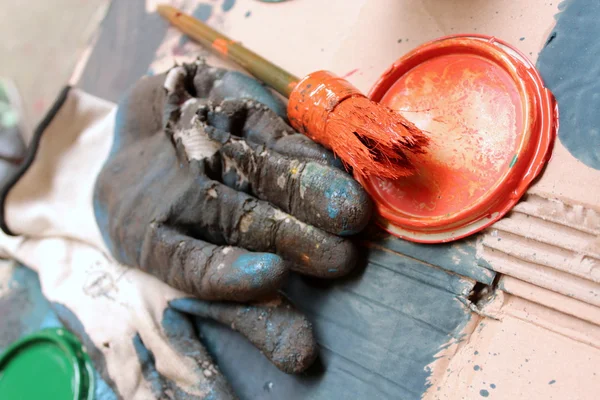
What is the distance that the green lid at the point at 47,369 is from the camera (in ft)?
4.69

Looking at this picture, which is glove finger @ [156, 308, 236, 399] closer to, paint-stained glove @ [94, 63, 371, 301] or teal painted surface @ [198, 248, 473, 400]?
teal painted surface @ [198, 248, 473, 400]

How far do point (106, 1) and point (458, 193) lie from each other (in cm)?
219

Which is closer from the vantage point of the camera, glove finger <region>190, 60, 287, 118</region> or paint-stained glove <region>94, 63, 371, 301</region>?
paint-stained glove <region>94, 63, 371, 301</region>

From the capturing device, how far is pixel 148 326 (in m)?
1.33

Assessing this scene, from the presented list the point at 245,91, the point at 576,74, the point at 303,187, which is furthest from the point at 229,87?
the point at 576,74

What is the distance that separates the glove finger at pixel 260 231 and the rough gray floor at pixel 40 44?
2.07 m

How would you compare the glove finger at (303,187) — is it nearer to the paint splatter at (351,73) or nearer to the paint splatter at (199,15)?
the paint splatter at (351,73)

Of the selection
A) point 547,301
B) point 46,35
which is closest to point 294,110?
point 547,301

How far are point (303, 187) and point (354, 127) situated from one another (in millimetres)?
196

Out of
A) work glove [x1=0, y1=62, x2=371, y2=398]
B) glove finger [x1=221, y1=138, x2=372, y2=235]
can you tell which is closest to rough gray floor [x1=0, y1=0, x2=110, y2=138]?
work glove [x1=0, y1=62, x2=371, y2=398]

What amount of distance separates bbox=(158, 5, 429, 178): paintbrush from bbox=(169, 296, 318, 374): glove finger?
41 cm

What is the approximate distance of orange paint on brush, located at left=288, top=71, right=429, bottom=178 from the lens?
992 mm

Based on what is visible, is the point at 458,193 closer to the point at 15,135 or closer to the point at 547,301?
the point at 547,301

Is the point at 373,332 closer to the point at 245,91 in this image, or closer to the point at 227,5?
the point at 245,91
